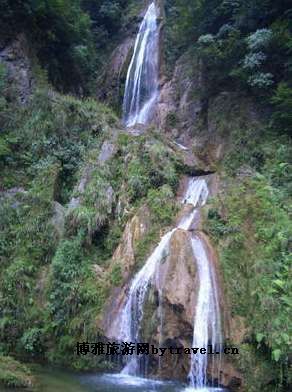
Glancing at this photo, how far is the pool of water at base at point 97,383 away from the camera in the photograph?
8344 mm

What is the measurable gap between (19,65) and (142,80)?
19.8ft

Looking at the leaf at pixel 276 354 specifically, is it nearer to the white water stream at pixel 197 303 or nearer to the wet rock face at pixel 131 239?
the white water stream at pixel 197 303

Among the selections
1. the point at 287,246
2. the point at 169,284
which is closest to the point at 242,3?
the point at 287,246

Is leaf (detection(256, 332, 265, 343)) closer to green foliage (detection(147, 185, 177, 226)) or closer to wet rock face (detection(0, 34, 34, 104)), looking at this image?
green foliage (detection(147, 185, 177, 226))

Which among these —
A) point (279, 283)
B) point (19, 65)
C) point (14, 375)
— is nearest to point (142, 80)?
point (19, 65)

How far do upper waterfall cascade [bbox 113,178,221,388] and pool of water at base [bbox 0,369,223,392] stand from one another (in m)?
0.39

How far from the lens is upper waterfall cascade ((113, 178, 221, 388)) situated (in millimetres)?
9234

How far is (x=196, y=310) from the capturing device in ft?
31.5

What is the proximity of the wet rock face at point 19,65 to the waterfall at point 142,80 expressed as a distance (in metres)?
4.72

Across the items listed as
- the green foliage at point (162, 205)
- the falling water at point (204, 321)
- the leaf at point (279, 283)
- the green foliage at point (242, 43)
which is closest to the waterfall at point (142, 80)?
the green foliage at point (242, 43)

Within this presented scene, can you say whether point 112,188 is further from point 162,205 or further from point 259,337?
point 259,337

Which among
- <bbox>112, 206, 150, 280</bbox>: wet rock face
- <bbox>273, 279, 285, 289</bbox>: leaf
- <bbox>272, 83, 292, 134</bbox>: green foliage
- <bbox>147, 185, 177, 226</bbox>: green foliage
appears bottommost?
<bbox>273, 279, 285, 289</bbox>: leaf

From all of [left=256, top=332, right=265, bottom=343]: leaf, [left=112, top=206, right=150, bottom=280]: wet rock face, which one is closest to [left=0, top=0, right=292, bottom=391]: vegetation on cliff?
[left=256, top=332, right=265, bottom=343]: leaf

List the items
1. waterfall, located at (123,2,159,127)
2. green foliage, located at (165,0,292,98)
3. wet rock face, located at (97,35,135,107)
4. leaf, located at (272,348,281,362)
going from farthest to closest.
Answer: wet rock face, located at (97,35,135,107)
waterfall, located at (123,2,159,127)
green foliage, located at (165,0,292,98)
leaf, located at (272,348,281,362)
